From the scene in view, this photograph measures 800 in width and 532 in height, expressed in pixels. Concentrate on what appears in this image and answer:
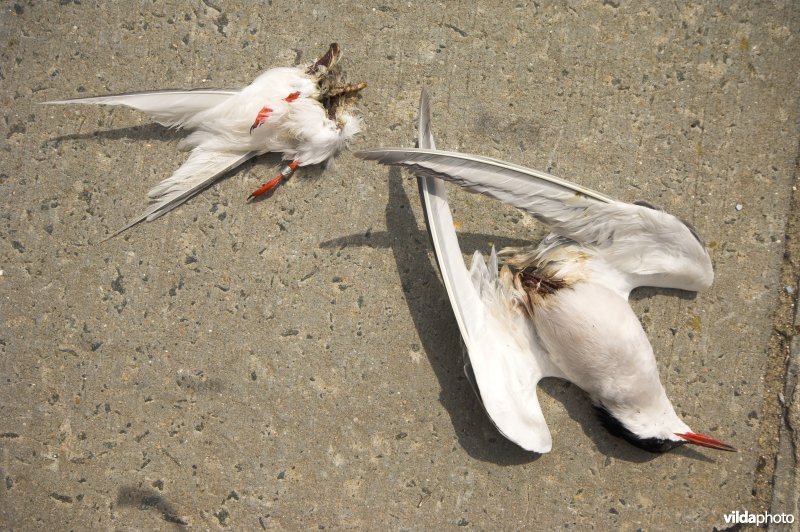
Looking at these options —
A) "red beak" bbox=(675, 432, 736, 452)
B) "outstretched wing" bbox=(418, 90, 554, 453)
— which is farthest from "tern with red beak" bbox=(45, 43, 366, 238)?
"red beak" bbox=(675, 432, 736, 452)

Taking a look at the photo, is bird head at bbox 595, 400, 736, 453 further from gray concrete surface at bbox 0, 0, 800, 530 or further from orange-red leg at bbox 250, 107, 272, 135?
orange-red leg at bbox 250, 107, 272, 135

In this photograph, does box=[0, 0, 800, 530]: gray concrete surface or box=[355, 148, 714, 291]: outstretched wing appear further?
box=[0, 0, 800, 530]: gray concrete surface

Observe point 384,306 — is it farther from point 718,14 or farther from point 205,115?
point 718,14

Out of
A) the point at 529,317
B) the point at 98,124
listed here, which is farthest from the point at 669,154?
the point at 98,124

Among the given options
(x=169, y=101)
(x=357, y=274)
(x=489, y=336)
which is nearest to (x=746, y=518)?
(x=489, y=336)

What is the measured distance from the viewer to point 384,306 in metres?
2.12

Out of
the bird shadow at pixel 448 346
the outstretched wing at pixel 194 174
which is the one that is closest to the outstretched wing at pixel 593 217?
the bird shadow at pixel 448 346

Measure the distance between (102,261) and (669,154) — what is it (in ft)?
7.39

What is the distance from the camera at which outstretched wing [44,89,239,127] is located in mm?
1970

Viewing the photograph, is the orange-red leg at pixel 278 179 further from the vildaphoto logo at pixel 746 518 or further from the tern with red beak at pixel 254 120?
the vildaphoto logo at pixel 746 518

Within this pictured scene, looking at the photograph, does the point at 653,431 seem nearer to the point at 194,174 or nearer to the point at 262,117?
the point at 262,117

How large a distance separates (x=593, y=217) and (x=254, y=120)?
124cm

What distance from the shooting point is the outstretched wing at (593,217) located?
170cm

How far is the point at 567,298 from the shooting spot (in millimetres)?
1894
